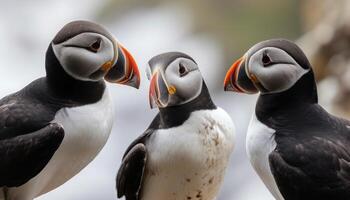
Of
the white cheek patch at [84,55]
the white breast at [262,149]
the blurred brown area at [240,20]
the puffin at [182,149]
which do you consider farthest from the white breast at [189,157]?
the blurred brown area at [240,20]

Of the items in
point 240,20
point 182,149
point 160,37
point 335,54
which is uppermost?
point 182,149

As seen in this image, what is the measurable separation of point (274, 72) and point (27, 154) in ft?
3.88

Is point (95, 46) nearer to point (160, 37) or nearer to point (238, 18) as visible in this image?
Answer: point (238, 18)

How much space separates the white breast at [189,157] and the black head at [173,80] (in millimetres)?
138

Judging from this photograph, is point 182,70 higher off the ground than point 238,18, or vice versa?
point 182,70

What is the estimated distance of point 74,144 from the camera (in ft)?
15.3

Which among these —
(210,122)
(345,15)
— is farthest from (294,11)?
(210,122)

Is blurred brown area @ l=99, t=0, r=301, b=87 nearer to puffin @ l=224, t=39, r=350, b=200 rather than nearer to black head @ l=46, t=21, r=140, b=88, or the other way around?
puffin @ l=224, t=39, r=350, b=200

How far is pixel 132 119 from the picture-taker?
16.6 m

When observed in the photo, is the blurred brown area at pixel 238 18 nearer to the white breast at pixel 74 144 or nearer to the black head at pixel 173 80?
the black head at pixel 173 80

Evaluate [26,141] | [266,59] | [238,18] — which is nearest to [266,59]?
[266,59]

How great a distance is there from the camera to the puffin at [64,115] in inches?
181

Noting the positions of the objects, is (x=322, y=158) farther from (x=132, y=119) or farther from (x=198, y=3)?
(x=198, y=3)

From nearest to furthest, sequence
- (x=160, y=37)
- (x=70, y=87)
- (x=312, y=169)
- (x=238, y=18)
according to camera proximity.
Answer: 1. (x=312, y=169)
2. (x=70, y=87)
3. (x=238, y=18)
4. (x=160, y=37)
